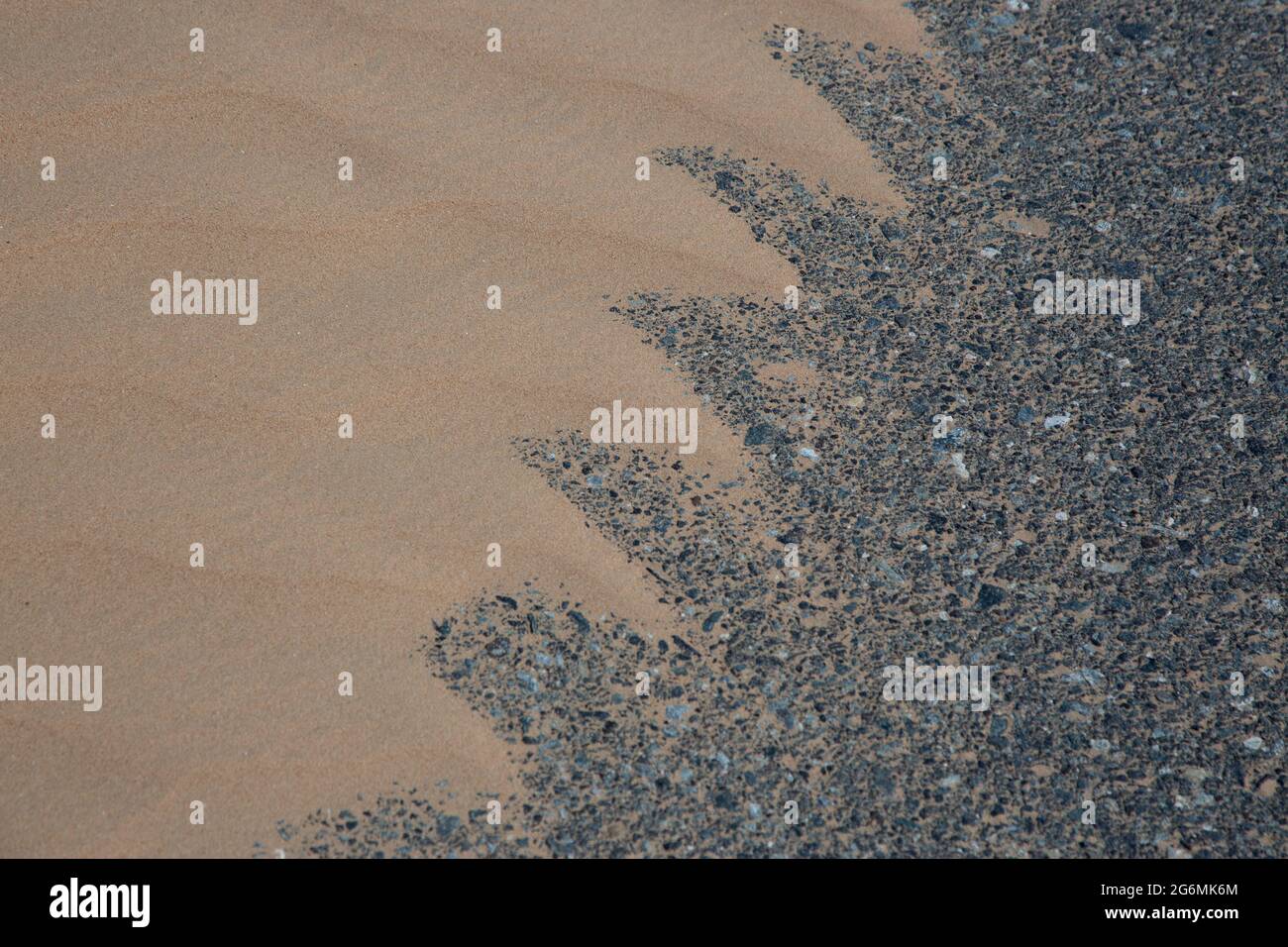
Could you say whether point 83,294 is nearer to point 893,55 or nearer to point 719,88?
point 719,88

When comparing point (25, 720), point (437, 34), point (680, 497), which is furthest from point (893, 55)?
point (25, 720)

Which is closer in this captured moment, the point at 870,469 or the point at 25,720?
the point at 25,720

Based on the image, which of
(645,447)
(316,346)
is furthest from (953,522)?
(316,346)

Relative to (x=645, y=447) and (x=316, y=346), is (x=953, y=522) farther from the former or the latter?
(x=316, y=346)
